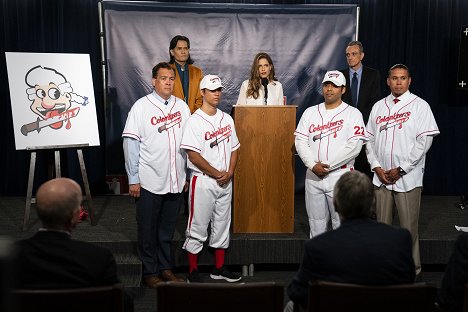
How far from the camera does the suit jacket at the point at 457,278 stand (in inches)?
96.2

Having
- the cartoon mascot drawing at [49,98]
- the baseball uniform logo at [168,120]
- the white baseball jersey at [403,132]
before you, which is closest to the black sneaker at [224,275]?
the baseball uniform logo at [168,120]

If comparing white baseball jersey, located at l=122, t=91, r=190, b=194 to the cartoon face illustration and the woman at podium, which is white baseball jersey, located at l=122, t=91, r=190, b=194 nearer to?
the woman at podium

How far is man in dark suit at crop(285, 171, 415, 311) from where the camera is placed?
223 centimetres

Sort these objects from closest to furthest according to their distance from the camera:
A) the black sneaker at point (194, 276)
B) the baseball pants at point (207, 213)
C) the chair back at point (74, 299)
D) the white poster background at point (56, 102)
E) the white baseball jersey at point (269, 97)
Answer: the chair back at point (74, 299)
the baseball pants at point (207, 213)
the black sneaker at point (194, 276)
the white poster background at point (56, 102)
the white baseball jersey at point (269, 97)

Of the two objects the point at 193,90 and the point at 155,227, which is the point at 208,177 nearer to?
the point at 155,227

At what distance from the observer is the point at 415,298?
209 centimetres

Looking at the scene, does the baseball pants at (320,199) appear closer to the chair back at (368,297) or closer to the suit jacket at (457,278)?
the suit jacket at (457,278)

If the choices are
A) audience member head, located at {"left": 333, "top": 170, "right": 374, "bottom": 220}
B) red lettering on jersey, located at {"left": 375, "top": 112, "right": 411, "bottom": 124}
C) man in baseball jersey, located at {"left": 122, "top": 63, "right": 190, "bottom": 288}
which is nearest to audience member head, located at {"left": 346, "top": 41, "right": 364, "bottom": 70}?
red lettering on jersey, located at {"left": 375, "top": 112, "right": 411, "bottom": 124}

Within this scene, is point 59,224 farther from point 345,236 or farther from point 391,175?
point 391,175

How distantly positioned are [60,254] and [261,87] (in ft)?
10.7

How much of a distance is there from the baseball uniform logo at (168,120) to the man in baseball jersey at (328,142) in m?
0.90

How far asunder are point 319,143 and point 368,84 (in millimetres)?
1117

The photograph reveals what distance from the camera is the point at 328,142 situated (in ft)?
14.0

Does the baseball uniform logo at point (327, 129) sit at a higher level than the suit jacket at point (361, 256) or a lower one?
higher
